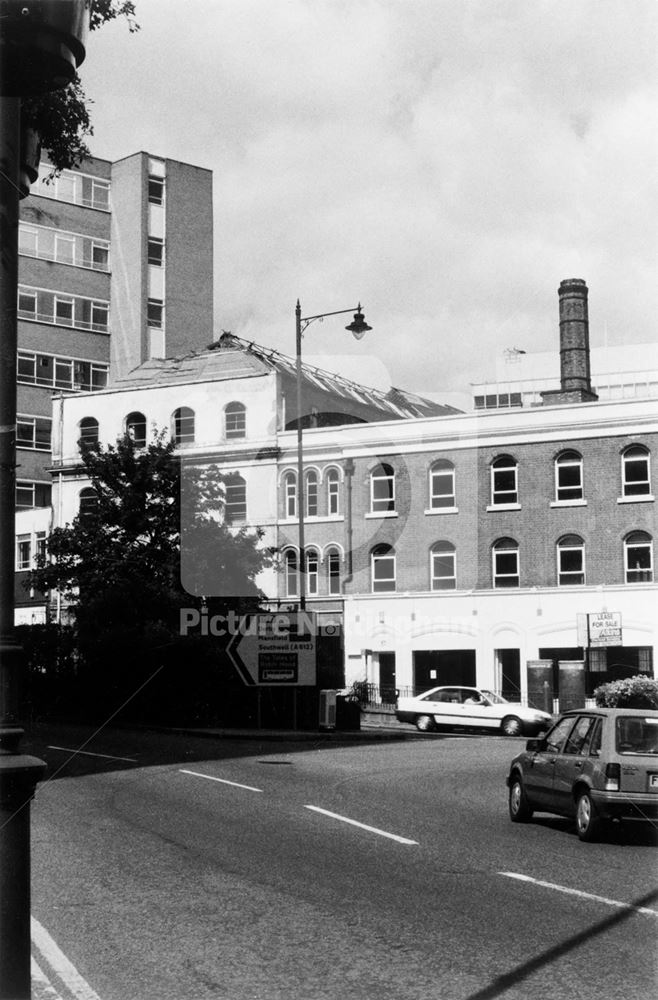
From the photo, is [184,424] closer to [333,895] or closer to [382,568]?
[382,568]

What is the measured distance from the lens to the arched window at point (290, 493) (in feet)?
180

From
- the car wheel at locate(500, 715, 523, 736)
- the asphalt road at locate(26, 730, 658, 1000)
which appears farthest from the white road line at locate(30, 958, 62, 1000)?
the car wheel at locate(500, 715, 523, 736)

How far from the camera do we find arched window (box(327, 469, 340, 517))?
53938 millimetres

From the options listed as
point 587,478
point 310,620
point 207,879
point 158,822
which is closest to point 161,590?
point 310,620

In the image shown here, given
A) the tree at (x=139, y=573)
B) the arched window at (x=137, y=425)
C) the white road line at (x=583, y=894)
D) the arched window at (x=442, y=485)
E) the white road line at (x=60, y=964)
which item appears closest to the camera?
the white road line at (x=60, y=964)

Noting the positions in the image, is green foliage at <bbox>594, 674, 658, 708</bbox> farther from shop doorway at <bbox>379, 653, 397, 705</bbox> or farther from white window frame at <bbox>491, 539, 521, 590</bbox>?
shop doorway at <bbox>379, 653, 397, 705</bbox>

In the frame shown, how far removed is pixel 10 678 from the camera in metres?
5.50

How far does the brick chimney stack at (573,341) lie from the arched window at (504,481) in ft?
19.3

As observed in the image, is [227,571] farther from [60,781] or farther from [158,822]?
[158,822]

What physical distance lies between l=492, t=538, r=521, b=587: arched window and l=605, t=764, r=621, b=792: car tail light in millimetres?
37337

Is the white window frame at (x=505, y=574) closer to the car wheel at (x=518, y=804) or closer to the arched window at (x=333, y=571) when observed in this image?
the arched window at (x=333, y=571)

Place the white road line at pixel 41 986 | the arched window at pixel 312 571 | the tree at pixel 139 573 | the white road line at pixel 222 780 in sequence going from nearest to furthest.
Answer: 1. the white road line at pixel 41 986
2. the white road line at pixel 222 780
3. the tree at pixel 139 573
4. the arched window at pixel 312 571

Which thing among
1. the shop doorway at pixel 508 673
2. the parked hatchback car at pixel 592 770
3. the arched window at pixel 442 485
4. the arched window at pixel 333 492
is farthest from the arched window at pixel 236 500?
the parked hatchback car at pixel 592 770

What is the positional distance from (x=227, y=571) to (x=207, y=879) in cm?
3217
